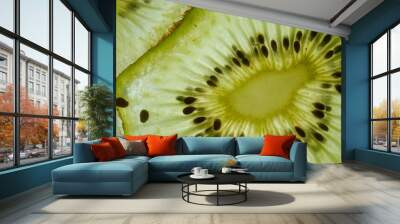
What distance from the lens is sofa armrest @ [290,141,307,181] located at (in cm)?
563

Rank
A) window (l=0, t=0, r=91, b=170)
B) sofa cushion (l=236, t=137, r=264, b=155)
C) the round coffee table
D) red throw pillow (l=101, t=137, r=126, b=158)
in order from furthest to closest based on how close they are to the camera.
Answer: sofa cushion (l=236, t=137, r=264, b=155) → red throw pillow (l=101, t=137, r=126, b=158) → window (l=0, t=0, r=91, b=170) → the round coffee table

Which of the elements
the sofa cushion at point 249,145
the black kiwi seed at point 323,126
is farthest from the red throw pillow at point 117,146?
the black kiwi seed at point 323,126

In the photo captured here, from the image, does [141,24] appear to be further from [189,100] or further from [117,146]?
[117,146]

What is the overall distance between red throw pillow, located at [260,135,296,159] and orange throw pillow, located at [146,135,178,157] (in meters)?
1.53

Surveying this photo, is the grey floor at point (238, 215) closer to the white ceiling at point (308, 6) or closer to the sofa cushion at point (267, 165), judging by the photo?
the sofa cushion at point (267, 165)

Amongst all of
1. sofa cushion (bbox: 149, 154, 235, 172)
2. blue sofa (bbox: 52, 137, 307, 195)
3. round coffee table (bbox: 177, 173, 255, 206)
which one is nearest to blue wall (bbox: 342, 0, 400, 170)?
blue sofa (bbox: 52, 137, 307, 195)

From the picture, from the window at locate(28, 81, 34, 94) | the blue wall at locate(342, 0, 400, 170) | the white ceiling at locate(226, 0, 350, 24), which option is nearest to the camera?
the window at locate(28, 81, 34, 94)

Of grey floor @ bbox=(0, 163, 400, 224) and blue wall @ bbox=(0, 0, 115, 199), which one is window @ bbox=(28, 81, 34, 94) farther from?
grey floor @ bbox=(0, 163, 400, 224)

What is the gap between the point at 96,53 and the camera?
7984 mm

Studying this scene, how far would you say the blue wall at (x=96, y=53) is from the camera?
16.5ft

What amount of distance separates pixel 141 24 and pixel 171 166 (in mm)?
3680

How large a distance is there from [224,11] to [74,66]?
3.25m

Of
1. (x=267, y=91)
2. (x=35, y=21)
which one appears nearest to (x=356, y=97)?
(x=267, y=91)

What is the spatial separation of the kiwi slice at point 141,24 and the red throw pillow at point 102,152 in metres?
2.89
